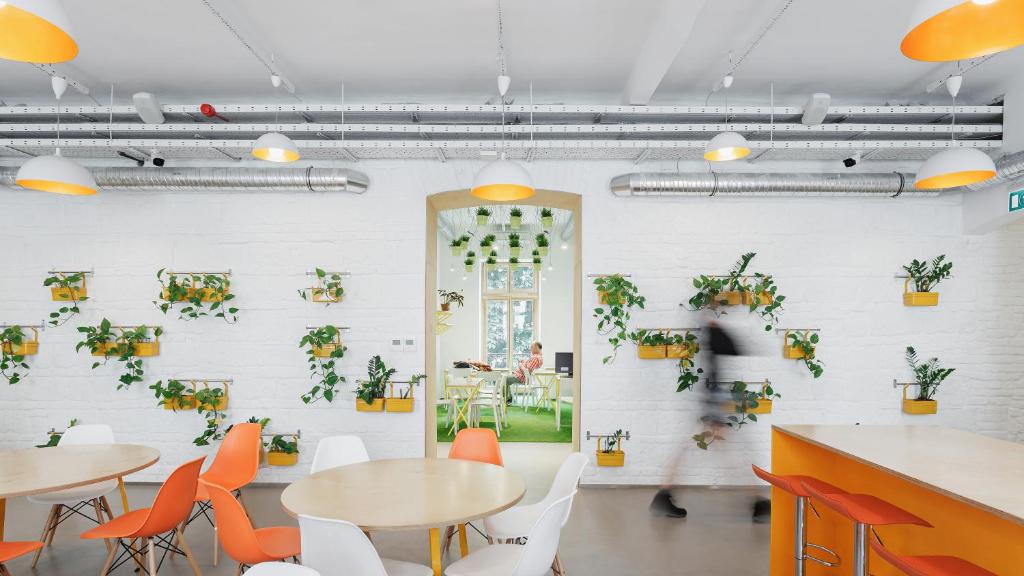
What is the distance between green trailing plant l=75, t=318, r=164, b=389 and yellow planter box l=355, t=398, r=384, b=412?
2048 millimetres

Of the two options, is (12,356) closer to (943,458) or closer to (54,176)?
(54,176)

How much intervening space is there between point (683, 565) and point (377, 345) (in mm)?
3225

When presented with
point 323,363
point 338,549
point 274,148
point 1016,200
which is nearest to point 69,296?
point 323,363

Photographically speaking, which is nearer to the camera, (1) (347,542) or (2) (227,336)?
(1) (347,542)

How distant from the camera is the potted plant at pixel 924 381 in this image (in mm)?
5043

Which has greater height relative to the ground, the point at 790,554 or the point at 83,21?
the point at 83,21

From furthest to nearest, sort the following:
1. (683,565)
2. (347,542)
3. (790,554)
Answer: (683,565)
(790,554)
(347,542)

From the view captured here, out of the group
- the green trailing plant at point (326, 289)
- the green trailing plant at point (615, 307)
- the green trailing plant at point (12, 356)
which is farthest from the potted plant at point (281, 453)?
the green trailing plant at point (615, 307)

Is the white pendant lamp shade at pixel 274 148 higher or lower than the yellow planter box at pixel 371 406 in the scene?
higher

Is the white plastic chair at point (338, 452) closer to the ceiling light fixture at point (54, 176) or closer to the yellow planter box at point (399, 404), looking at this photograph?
the yellow planter box at point (399, 404)

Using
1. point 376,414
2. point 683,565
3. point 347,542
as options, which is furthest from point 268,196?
point 683,565

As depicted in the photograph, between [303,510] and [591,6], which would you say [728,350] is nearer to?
[591,6]

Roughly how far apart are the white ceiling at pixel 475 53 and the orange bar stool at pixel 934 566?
2630 millimetres

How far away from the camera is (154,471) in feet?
16.9
